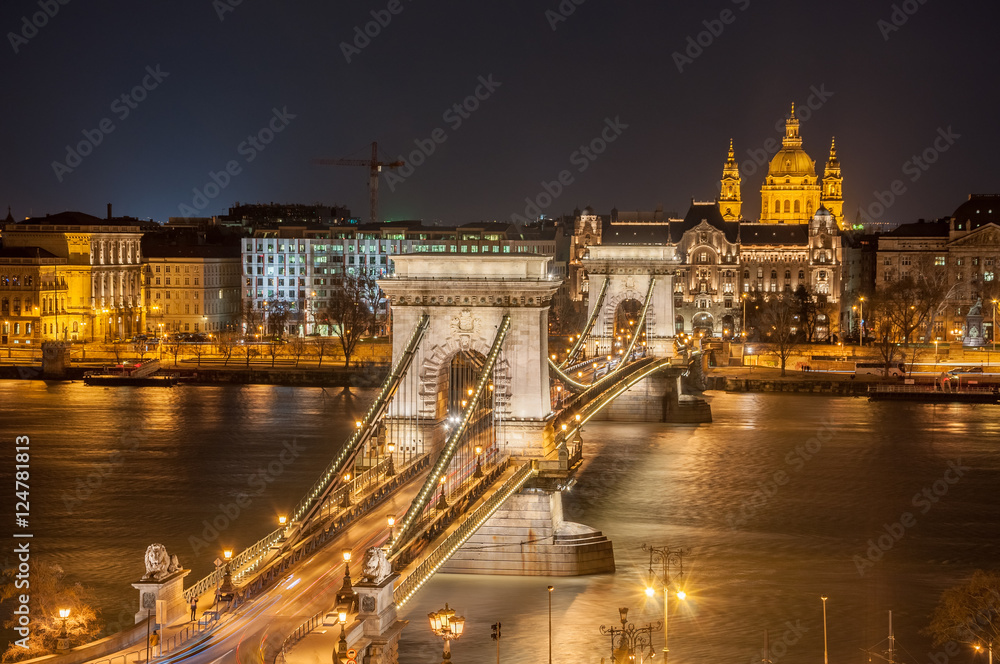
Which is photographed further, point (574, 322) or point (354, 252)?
point (354, 252)

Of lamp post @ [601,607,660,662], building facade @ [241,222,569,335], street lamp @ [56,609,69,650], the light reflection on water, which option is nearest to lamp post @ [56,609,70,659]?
street lamp @ [56,609,69,650]

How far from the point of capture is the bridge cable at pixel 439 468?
17.4 m

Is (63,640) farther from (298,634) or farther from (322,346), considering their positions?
(322,346)

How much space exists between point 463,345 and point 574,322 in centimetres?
4116

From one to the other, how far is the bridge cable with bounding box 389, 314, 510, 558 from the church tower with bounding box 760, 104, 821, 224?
2520 inches

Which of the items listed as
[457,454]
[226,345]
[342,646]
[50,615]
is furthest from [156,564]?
[226,345]

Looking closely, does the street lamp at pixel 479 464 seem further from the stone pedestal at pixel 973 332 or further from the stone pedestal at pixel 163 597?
the stone pedestal at pixel 973 332

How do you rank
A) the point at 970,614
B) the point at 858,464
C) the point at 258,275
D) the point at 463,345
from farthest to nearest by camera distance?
the point at 258,275 < the point at 858,464 < the point at 463,345 < the point at 970,614

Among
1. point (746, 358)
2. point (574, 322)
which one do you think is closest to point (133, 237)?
point (574, 322)

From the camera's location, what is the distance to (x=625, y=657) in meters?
17.0

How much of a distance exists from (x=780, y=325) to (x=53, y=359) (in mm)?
28119

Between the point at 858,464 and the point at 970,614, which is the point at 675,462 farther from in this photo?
the point at 970,614

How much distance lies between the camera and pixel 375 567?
606 inches

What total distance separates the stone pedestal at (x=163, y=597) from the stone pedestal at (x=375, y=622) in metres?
1.88
